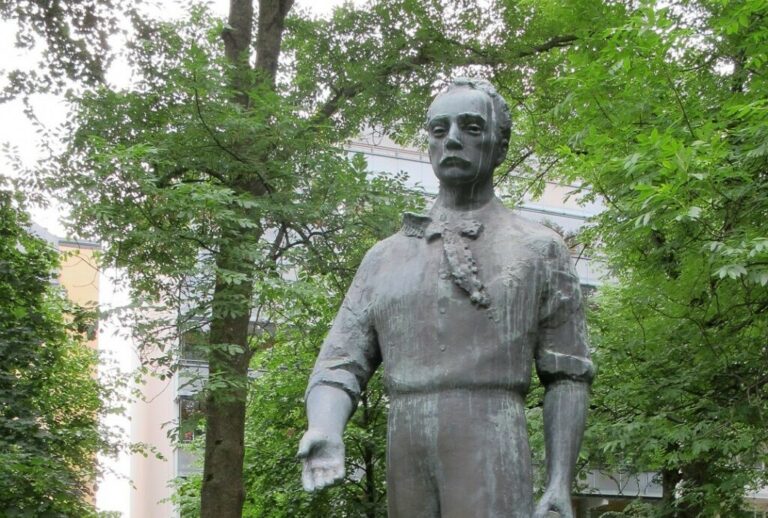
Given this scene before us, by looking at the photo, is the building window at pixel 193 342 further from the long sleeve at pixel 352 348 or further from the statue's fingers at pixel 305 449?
the statue's fingers at pixel 305 449

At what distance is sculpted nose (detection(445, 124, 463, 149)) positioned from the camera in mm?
4254

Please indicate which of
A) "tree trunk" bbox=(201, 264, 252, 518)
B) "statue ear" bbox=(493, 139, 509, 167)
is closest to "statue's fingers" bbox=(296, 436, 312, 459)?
"statue ear" bbox=(493, 139, 509, 167)

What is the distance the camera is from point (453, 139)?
14.0ft

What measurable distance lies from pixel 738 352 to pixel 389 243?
812cm

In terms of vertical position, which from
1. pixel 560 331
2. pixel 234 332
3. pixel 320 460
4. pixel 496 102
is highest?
pixel 234 332

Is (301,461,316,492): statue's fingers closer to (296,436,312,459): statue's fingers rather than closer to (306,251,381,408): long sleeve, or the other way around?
(296,436,312,459): statue's fingers

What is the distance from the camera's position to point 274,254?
549 inches

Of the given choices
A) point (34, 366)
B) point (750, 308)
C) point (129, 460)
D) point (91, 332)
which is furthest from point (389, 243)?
point (129, 460)

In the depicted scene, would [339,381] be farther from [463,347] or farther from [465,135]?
[465,135]

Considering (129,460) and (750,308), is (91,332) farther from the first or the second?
(129,460)

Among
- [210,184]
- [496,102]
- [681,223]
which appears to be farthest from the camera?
[210,184]

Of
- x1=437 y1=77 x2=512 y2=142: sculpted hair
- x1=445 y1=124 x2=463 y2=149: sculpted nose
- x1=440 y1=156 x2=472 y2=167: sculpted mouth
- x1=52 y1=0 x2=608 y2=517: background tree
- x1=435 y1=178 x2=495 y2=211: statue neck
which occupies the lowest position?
x1=435 y1=178 x2=495 y2=211: statue neck

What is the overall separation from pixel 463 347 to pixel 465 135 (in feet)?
2.62

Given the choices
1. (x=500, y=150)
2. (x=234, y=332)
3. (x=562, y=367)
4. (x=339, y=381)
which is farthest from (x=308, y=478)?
(x=234, y=332)
